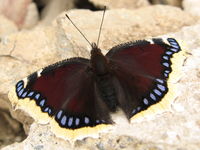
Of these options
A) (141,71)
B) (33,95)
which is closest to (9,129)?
(33,95)

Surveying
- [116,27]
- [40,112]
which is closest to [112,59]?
[40,112]

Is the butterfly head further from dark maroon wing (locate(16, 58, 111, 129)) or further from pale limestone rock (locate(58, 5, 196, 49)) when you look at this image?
pale limestone rock (locate(58, 5, 196, 49))

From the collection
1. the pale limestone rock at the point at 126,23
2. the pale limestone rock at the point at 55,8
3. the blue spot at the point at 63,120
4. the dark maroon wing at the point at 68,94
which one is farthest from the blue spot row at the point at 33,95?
the pale limestone rock at the point at 55,8

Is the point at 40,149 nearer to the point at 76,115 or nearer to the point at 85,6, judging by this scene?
the point at 76,115

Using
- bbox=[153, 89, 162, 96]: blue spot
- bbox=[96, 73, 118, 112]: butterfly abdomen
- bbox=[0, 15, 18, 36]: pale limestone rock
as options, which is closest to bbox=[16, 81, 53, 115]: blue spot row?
bbox=[96, 73, 118, 112]: butterfly abdomen

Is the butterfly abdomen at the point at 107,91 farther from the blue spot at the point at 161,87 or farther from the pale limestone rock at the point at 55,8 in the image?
the pale limestone rock at the point at 55,8

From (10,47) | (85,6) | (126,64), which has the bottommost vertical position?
(85,6)
